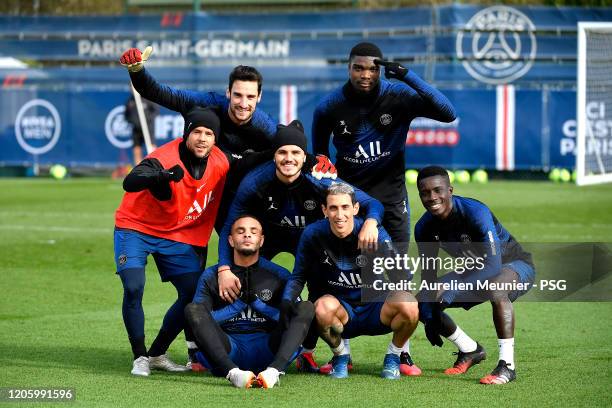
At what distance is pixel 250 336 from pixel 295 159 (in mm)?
1280

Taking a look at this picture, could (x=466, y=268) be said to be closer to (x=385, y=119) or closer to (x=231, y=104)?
(x=385, y=119)

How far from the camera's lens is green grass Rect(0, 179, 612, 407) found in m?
7.33

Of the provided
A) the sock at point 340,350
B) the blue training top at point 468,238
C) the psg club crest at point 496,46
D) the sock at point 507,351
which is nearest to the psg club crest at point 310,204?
the blue training top at point 468,238

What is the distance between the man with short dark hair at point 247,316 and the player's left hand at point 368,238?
0.55 metres

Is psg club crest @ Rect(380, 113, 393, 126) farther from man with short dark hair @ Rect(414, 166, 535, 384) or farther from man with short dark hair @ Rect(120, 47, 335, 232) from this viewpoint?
man with short dark hair @ Rect(414, 166, 535, 384)

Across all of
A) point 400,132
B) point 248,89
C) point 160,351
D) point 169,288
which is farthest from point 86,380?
point 169,288

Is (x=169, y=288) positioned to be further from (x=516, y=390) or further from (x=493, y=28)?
(x=493, y=28)

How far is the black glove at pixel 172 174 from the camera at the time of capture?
8016 millimetres

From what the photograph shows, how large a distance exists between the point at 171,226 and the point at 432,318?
200cm

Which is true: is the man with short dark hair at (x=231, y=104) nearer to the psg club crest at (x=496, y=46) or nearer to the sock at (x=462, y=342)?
the sock at (x=462, y=342)

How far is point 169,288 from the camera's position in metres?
12.4

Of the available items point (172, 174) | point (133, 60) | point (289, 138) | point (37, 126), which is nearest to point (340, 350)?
point (289, 138)

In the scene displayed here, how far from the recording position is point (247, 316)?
827 cm

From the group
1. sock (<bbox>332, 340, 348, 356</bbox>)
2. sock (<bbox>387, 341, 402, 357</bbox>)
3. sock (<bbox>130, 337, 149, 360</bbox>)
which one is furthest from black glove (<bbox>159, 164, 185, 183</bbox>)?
sock (<bbox>387, 341, 402, 357</bbox>)
